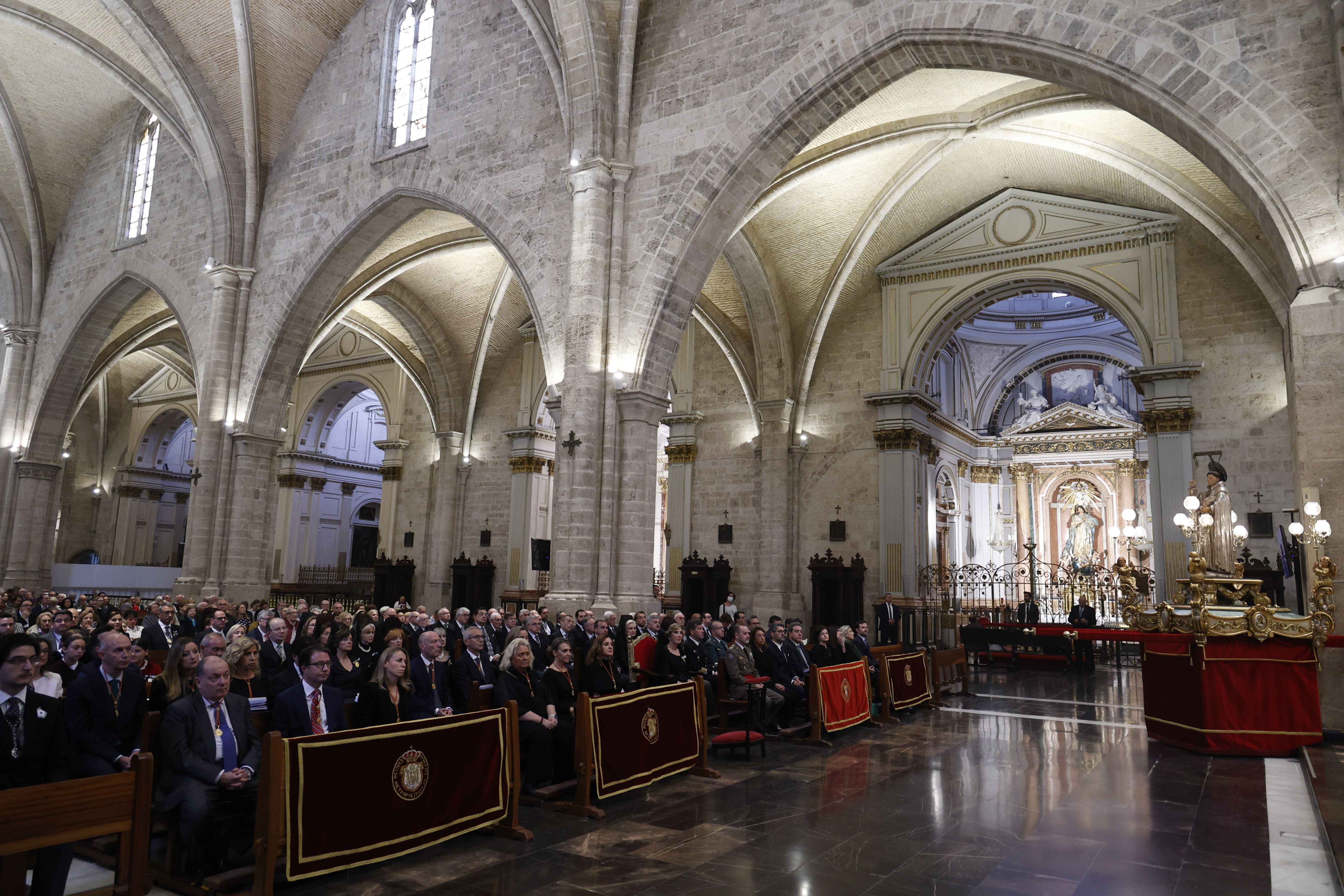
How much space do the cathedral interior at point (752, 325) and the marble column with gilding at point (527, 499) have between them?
0.12m

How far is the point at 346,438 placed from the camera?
31.3 meters

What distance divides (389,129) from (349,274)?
275cm

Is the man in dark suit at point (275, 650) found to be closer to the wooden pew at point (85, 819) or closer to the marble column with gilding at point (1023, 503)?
the wooden pew at point (85, 819)

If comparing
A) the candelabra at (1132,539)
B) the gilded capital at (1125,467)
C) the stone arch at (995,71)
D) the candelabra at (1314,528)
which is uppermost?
the stone arch at (995,71)

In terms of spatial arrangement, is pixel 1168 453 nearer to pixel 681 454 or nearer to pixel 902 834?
pixel 681 454

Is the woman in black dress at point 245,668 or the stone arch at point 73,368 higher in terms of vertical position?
the stone arch at point 73,368

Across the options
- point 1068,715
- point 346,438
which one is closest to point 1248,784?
point 1068,715

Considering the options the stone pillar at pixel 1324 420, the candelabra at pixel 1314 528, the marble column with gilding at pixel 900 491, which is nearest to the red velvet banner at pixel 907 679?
the stone pillar at pixel 1324 420

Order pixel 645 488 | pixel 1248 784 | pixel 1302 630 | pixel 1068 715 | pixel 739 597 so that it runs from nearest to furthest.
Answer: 1. pixel 1248 784
2. pixel 1302 630
3. pixel 1068 715
4. pixel 645 488
5. pixel 739 597

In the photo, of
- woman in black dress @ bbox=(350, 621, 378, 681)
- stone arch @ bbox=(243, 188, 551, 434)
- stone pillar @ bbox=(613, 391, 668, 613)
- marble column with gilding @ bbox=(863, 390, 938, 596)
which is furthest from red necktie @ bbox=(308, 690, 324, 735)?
marble column with gilding @ bbox=(863, 390, 938, 596)

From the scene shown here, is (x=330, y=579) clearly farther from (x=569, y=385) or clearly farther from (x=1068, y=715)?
(x=1068, y=715)

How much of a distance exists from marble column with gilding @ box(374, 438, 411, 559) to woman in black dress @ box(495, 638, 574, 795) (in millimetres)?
18259

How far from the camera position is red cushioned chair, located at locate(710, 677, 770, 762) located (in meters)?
7.49

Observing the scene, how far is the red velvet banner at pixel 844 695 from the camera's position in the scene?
8430 millimetres
